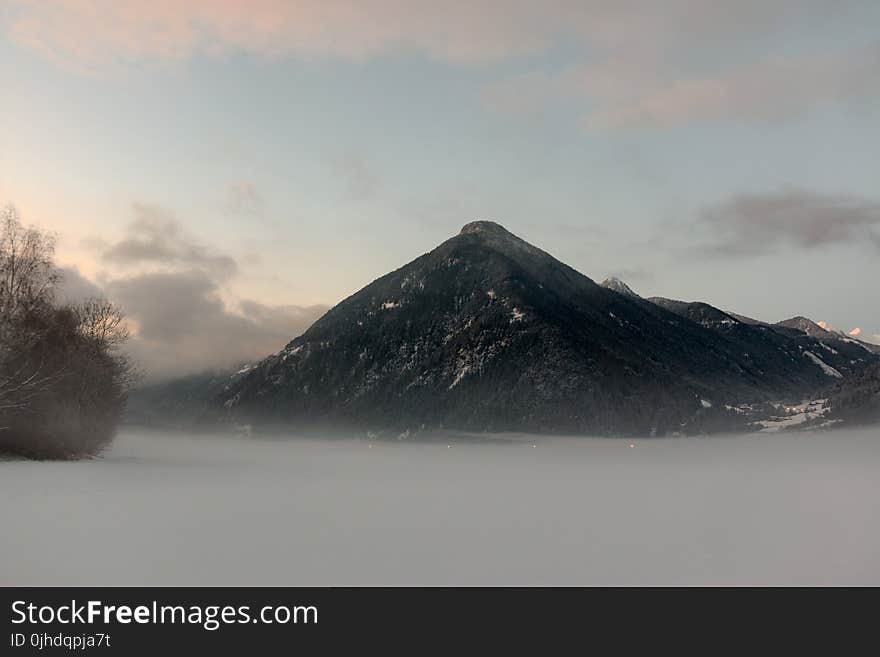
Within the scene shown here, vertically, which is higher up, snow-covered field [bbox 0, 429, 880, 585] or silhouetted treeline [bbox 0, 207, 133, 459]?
silhouetted treeline [bbox 0, 207, 133, 459]

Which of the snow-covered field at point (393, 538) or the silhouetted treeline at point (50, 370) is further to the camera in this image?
the silhouetted treeline at point (50, 370)

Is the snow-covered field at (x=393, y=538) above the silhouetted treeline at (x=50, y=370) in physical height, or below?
below

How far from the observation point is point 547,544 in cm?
3042

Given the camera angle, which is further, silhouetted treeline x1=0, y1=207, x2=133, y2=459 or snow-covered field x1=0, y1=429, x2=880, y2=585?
silhouetted treeline x1=0, y1=207, x2=133, y2=459

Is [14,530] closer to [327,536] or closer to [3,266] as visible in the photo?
[327,536]

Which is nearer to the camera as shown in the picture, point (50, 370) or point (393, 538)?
point (393, 538)
